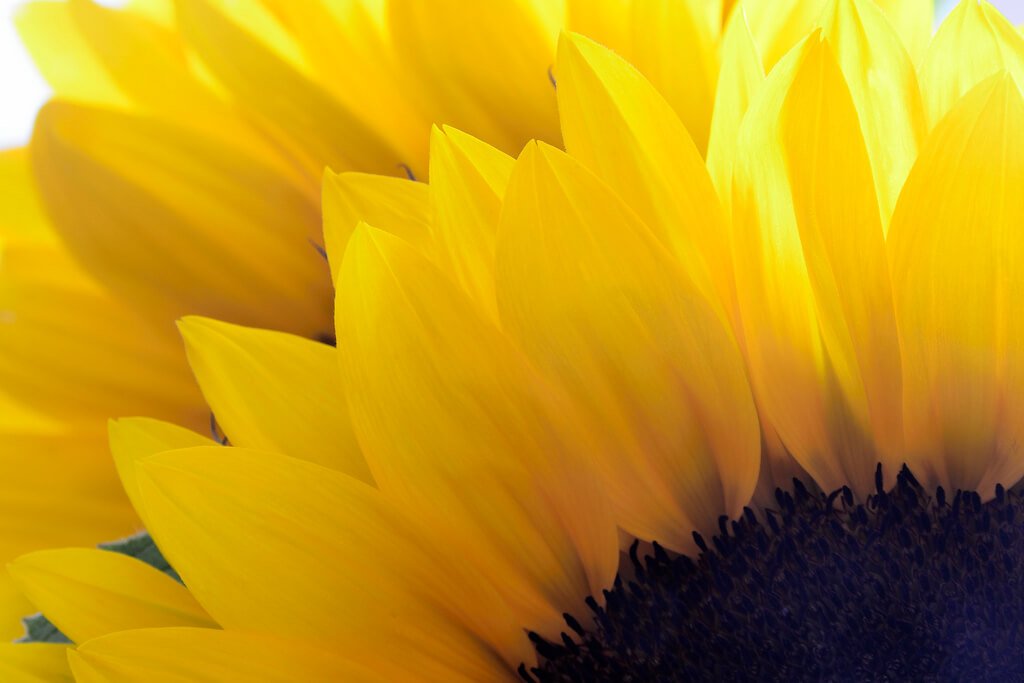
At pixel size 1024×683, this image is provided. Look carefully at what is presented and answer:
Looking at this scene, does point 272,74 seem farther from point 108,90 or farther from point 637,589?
point 637,589

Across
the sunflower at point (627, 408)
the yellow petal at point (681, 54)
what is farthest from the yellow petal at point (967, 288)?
the yellow petal at point (681, 54)

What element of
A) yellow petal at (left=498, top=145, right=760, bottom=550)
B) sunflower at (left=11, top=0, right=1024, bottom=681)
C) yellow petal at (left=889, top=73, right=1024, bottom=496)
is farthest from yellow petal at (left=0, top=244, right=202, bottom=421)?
yellow petal at (left=889, top=73, right=1024, bottom=496)

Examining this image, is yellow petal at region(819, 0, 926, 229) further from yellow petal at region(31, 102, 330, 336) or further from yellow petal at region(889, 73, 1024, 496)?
yellow petal at region(31, 102, 330, 336)

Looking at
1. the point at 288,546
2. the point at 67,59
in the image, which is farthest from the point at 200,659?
the point at 67,59

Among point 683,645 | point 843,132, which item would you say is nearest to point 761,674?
point 683,645

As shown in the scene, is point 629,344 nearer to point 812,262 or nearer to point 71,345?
point 812,262

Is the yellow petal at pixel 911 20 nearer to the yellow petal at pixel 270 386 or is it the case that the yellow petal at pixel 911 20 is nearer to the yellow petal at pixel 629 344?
the yellow petal at pixel 629 344
